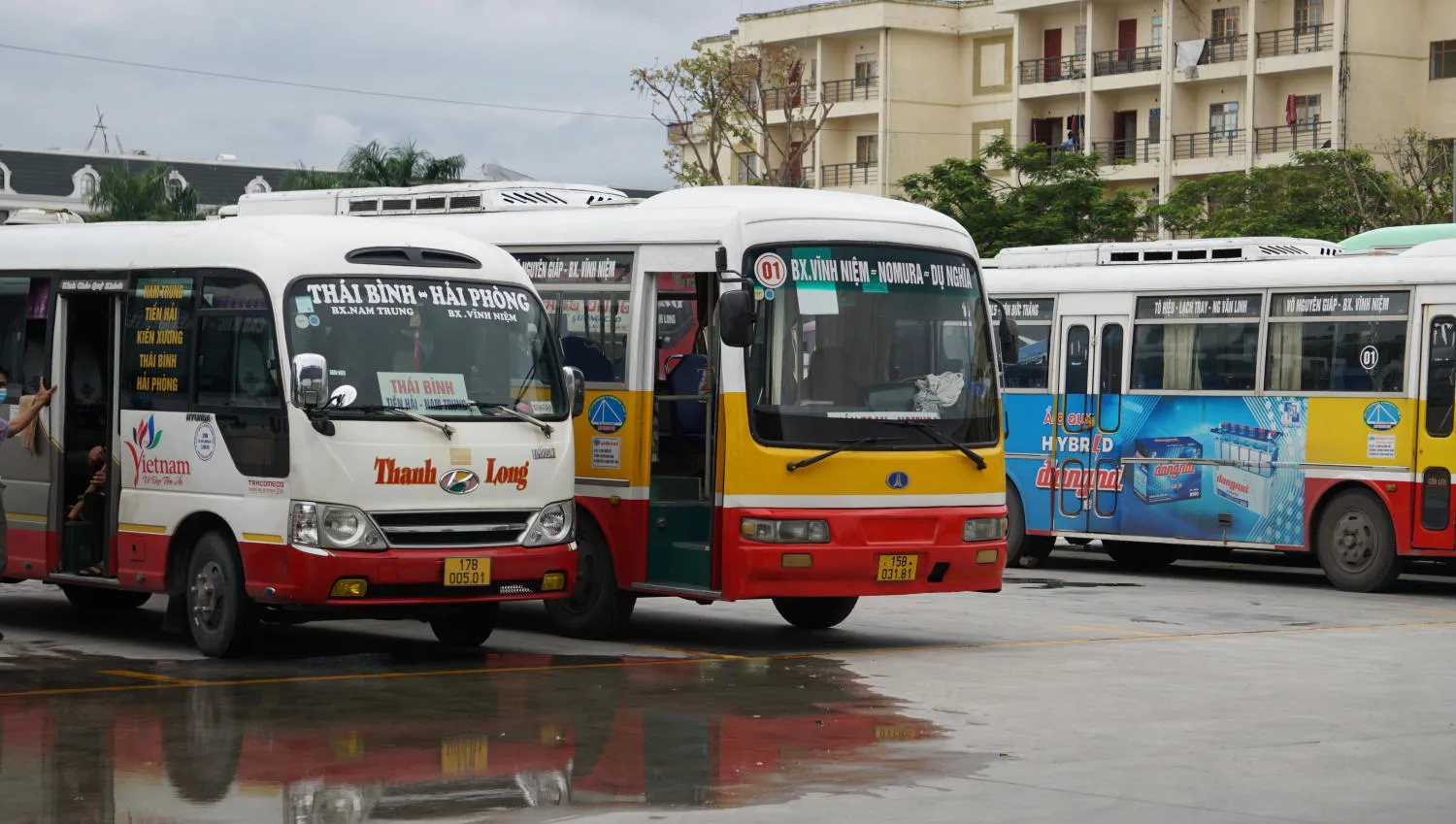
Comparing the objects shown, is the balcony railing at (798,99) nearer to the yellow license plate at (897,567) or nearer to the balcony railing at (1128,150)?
the balcony railing at (1128,150)

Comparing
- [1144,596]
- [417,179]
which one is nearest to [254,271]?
[1144,596]

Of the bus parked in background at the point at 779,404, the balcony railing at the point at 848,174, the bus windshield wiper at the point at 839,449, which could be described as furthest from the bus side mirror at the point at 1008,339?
the balcony railing at the point at 848,174

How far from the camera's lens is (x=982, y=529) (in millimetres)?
14406

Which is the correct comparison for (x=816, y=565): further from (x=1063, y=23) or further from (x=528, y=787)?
(x=1063, y=23)

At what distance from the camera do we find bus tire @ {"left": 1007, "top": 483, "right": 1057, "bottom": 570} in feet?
73.6

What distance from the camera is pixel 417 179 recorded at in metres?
48.1

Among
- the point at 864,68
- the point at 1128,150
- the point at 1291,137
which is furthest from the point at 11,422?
the point at 864,68

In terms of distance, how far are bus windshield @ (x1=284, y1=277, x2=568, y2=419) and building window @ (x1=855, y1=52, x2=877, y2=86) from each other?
54.2 m

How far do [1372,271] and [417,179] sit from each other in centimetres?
3140

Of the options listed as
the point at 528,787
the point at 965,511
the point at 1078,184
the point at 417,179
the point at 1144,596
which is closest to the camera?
the point at 528,787

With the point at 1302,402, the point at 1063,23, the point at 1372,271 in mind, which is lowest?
the point at 1302,402

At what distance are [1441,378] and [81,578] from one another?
1175cm

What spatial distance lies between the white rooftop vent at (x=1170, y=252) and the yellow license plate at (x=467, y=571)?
34.6 feet

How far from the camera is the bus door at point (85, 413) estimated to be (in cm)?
1421
